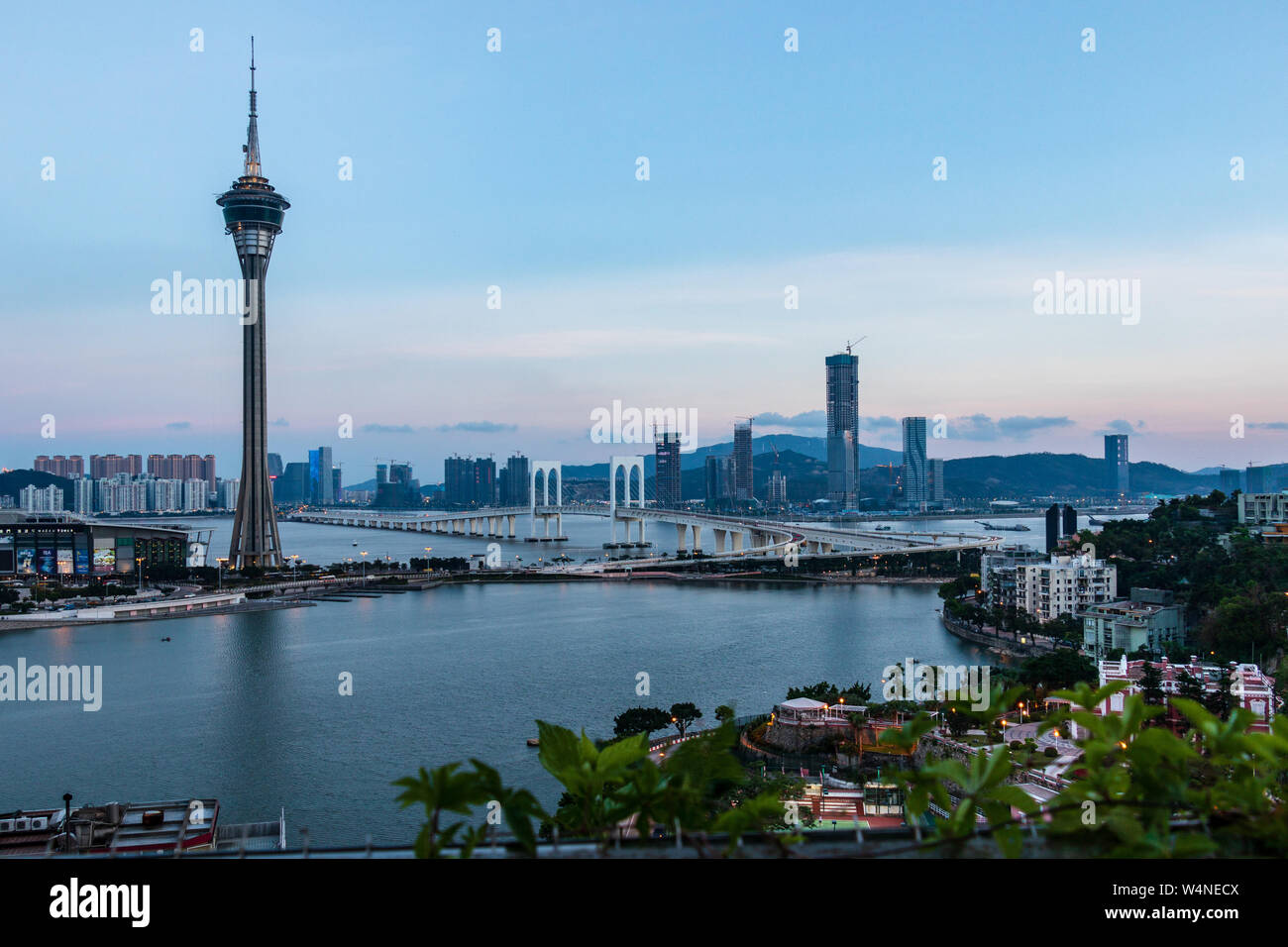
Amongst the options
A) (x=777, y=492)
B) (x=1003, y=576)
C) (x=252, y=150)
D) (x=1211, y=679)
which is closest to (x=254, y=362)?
(x=252, y=150)

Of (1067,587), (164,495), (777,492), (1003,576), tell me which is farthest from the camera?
(777,492)

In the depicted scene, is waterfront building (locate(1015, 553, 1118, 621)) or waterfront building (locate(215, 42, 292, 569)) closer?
waterfront building (locate(1015, 553, 1118, 621))

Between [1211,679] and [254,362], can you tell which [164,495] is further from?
[1211,679]

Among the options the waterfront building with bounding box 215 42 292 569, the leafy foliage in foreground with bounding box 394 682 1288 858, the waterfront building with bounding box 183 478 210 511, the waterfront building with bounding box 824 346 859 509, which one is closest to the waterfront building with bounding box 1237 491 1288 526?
the leafy foliage in foreground with bounding box 394 682 1288 858

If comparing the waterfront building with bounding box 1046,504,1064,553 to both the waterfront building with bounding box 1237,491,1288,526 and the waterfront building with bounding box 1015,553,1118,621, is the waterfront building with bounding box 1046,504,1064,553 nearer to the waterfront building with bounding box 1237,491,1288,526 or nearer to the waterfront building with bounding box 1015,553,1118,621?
the waterfront building with bounding box 1237,491,1288,526

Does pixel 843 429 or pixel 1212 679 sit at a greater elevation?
pixel 843 429
